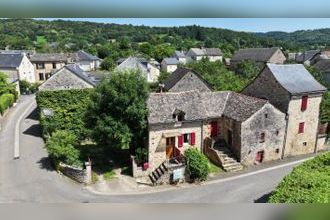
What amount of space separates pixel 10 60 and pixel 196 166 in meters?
27.6

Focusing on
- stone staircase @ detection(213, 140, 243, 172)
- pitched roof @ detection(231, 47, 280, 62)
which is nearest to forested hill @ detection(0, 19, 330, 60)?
pitched roof @ detection(231, 47, 280, 62)

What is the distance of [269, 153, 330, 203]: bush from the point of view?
584 centimetres

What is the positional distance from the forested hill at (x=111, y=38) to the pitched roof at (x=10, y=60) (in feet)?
77.0

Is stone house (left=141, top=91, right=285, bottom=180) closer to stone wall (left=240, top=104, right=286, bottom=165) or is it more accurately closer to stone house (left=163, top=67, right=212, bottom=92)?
stone wall (left=240, top=104, right=286, bottom=165)

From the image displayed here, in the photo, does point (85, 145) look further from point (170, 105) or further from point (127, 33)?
point (127, 33)

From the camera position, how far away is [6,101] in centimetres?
2564

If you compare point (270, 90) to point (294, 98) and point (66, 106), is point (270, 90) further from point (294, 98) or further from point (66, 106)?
point (66, 106)

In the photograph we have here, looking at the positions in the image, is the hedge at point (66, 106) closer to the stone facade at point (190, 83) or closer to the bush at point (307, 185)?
the stone facade at point (190, 83)

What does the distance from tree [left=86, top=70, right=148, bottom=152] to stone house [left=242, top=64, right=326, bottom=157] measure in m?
6.67

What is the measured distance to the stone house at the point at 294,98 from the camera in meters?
16.8

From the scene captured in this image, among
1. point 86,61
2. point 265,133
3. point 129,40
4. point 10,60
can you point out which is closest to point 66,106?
point 265,133

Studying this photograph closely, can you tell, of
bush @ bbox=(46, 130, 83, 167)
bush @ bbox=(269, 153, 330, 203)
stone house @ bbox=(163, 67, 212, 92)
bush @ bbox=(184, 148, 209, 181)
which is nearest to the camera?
bush @ bbox=(269, 153, 330, 203)

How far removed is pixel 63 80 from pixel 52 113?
3.49 m

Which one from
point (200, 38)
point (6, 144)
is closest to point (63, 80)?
point (6, 144)
